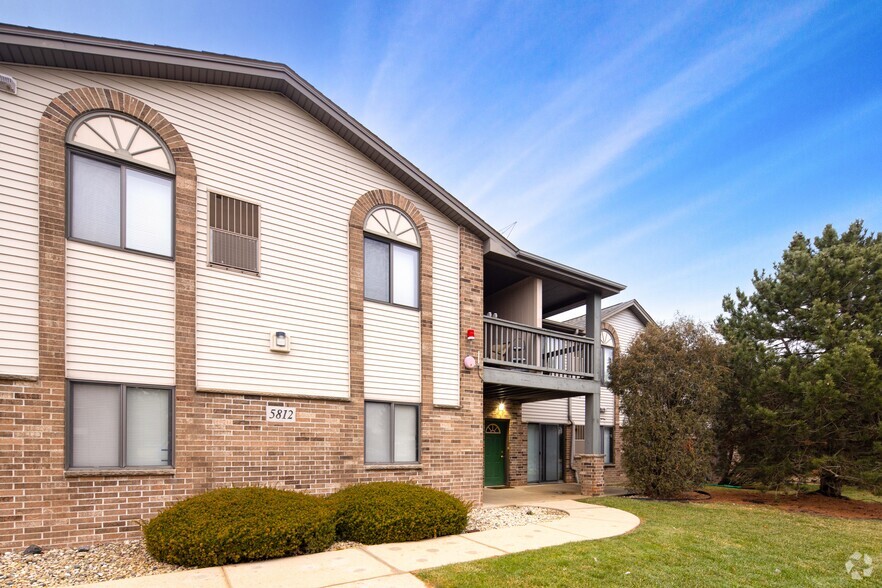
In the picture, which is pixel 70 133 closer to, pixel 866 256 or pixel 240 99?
pixel 240 99

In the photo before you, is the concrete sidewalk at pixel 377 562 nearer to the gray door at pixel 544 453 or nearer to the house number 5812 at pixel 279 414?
the house number 5812 at pixel 279 414

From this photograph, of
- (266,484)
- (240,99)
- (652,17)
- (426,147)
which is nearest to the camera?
(266,484)

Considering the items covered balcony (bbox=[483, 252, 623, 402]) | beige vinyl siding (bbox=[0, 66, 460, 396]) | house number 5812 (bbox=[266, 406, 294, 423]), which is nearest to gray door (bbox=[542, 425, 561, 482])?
covered balcony (bbox=[483, 252, 623, 402])

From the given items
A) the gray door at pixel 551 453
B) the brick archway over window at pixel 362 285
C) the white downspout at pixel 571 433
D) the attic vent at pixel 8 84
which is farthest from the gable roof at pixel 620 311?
the attic vent at pixel 8 84

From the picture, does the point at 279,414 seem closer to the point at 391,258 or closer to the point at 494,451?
the point at 391,258

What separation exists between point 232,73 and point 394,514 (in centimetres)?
754

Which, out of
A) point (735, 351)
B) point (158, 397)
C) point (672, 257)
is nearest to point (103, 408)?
point (158, 397)

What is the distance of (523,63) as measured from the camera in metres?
23.6

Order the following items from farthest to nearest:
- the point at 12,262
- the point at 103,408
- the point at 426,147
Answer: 1. the point at 426,147
2. the point at 103,408
3. the point at 12,262

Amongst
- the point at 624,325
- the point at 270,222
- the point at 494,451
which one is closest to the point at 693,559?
the point at 270,222

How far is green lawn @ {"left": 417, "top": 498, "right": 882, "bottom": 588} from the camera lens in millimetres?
6160

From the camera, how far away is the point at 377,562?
21.8 feet

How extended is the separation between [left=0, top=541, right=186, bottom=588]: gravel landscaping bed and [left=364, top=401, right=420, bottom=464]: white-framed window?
4087 mm

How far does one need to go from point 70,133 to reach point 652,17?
1420cm
